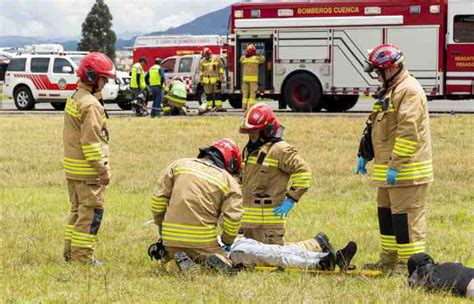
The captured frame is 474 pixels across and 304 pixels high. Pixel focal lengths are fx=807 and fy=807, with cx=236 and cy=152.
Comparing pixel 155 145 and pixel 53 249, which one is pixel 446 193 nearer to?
pixel 53 249

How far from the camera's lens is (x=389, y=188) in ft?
20.4

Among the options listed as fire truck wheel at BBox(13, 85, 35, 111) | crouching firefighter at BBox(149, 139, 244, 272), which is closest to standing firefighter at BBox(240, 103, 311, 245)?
crouching firefighter at BBox(149, 139, 244, 272)

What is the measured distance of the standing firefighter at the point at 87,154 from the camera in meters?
6.39

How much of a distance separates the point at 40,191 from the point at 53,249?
145 inches

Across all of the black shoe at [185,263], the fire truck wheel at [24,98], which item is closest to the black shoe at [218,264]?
the black shoe at [185,263]

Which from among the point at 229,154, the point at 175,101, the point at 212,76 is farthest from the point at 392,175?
the point at 212,76

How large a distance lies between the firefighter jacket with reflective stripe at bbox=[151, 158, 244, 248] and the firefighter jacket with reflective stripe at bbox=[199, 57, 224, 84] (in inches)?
615

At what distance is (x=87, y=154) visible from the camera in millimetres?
6375

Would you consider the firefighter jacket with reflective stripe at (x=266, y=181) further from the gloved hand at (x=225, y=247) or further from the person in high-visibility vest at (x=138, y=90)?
the person in high-visibility vest at (x=138, y=90)

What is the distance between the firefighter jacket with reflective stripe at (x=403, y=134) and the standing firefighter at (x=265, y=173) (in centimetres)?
66

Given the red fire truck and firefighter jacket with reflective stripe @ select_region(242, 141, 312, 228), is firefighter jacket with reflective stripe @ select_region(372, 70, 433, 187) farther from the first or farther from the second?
the red fire truck

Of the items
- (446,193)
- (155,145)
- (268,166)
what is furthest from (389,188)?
(155,145)

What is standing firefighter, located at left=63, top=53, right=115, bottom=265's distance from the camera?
639cm

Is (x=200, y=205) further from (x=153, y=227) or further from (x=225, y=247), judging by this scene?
(x=153, y=227)
